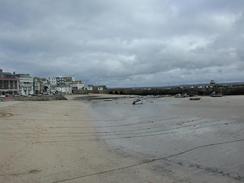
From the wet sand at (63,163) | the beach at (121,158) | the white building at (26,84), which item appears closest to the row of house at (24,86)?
the white building at (26,84)

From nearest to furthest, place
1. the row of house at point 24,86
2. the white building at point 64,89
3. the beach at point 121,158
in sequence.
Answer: the beach at point 121,158, the row of house at point 24,86, the white building at point 64,89

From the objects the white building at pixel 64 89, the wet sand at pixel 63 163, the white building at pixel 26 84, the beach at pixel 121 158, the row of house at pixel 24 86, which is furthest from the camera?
the white building at pixel 64 89

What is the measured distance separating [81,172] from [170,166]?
115 inches

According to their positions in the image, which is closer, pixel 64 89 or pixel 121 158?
pixel 121 158

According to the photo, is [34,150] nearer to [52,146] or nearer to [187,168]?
[52,146]

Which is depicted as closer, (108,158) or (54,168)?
(54,168)

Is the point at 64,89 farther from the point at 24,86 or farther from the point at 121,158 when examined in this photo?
the point at 121,158

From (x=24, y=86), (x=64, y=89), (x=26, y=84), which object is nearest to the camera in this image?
(x=24, y=86)

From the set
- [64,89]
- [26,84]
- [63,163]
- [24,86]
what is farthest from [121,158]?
[64,89]

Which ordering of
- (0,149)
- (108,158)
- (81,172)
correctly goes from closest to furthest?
(81,172), (108,158), (0,149)

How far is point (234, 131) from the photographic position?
20188 millimetres

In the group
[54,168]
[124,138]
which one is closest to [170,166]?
[54,168]

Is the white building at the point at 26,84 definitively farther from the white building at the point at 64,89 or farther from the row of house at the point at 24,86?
the white building at the point at 64,89

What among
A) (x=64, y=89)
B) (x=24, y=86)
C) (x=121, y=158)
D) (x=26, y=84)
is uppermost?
(x=26, y=84)
